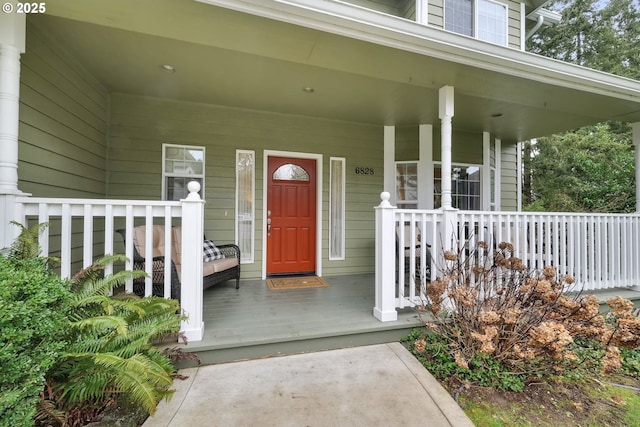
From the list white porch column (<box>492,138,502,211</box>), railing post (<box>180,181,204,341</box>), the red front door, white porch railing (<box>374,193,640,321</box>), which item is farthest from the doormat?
white porch column (<box>492,138,502,211</box>)

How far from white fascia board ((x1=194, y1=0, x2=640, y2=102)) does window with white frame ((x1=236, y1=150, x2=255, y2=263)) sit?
239 cm

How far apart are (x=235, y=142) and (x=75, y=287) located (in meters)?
2.81

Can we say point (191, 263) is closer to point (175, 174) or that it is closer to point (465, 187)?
point (175, 174)

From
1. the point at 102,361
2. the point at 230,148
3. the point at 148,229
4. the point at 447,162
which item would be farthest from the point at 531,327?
the point at 230,148

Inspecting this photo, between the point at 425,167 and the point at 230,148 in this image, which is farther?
the point at 425,167

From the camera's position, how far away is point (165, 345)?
2.23 metres

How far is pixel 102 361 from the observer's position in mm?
1503

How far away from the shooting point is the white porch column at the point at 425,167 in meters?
4.89

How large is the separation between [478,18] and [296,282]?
5309mm

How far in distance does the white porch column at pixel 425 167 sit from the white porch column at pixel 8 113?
16.0 ft

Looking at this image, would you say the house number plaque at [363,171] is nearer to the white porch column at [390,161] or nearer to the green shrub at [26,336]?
the white porch column at [390,161]

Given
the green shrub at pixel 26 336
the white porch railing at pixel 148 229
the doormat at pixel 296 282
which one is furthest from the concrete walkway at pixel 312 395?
the doormat at pixel 296 282

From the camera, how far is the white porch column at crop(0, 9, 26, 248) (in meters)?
1.93

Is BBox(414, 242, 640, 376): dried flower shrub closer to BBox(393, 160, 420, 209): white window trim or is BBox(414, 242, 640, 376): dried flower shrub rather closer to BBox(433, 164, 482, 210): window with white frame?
BBox(393, 160, 420, 209): white window trim
